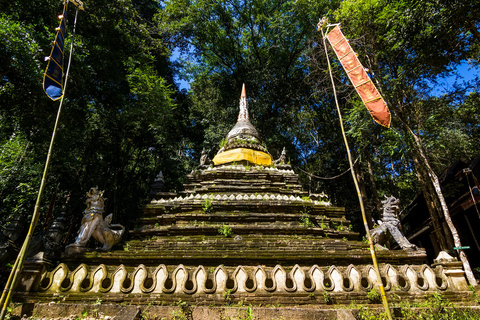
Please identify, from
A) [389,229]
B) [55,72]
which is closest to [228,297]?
[389,229]

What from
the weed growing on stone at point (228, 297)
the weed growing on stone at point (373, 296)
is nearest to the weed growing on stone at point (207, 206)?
the weed growing on stone at point (228, 297)

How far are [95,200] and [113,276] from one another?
2.19 meters

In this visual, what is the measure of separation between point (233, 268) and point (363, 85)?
4.45 m

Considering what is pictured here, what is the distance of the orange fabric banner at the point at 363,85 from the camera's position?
17.3ft

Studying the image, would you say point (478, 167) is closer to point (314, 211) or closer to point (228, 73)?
point (314, 211)

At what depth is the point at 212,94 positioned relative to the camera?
75.0ft

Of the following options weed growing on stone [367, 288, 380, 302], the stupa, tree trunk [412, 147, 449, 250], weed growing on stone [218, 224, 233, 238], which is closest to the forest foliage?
tree trunk [412, 147, 449, 250]

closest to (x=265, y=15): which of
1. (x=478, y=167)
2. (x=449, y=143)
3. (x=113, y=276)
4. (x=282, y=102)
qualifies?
(x=282, y=102)

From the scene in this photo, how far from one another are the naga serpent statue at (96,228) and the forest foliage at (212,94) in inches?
153

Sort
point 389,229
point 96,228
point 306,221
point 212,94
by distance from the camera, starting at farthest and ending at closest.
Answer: point 212,94 → point 306,221 → point 389,229 → point 96,228

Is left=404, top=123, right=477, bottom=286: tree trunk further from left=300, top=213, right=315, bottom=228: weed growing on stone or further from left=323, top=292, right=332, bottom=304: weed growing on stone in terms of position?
left=323, top=292, right=332, bottom=304: weed growing on stone

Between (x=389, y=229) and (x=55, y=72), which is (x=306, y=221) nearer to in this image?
(x=389, y=229)

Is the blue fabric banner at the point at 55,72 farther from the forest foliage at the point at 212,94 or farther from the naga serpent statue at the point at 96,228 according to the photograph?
the forest foliage at the point at 212,94

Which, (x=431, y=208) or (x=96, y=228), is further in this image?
(x=431, y=208)
